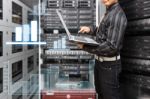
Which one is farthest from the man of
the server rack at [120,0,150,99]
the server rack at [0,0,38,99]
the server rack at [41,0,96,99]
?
the server rack at [0,0,38,99]

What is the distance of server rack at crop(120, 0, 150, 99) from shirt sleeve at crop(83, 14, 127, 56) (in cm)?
15

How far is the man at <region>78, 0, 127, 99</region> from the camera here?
1.89 m

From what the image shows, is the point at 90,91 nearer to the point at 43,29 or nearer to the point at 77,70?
the point at 77,70

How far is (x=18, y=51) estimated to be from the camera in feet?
9.76

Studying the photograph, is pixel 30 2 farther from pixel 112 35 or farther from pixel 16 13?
pixel 112 35

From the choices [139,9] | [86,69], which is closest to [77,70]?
[86,69]

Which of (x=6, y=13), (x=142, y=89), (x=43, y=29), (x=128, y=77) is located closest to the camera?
(x=142, y=89)

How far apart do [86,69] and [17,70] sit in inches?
32.0

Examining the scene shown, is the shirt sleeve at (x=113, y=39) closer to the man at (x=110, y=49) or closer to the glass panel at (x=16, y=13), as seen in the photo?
the man at (x=110, y=49)

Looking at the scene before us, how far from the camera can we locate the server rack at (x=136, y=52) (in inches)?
73.6

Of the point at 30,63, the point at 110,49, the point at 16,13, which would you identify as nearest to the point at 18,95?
the point at 30,63

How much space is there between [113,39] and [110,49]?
0.08 metres

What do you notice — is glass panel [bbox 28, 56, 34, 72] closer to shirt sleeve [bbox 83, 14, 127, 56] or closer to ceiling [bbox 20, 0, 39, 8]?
ceiling [bbox 20, 0, 39, 8]

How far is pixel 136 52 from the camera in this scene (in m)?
2.00
